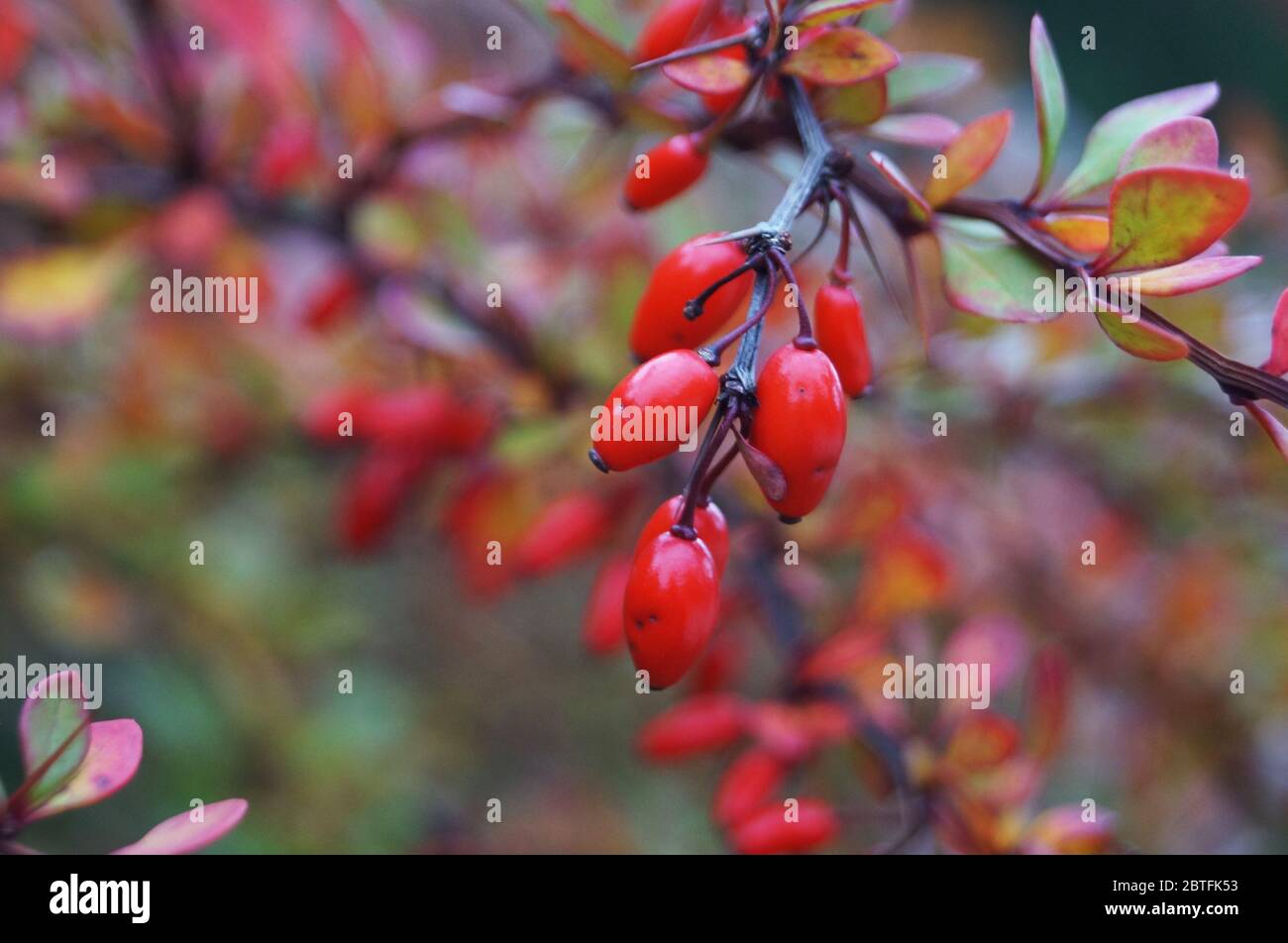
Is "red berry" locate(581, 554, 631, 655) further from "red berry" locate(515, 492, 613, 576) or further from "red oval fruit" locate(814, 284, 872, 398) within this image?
"red oval fruit" locate(814, 284, 872, 398)

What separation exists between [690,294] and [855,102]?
6.1 inches

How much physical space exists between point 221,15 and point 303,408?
15.0 inches

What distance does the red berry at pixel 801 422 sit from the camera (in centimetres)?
40

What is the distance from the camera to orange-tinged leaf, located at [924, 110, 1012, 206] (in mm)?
519

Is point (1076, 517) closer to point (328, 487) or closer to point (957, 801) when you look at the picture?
point (957, 801)

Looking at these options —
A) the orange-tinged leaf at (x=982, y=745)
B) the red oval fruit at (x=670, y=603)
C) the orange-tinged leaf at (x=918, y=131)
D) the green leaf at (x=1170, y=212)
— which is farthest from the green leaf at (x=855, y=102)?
the orange-tinged leaf at (x=982, y=745)

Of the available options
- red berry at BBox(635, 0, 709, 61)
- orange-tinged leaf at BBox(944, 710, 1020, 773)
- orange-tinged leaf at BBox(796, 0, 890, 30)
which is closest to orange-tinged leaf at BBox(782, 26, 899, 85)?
orange-tinged leaf at BBox(796, 0, 890, 30)

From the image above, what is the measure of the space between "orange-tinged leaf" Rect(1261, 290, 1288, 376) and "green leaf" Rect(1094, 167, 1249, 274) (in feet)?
0.15

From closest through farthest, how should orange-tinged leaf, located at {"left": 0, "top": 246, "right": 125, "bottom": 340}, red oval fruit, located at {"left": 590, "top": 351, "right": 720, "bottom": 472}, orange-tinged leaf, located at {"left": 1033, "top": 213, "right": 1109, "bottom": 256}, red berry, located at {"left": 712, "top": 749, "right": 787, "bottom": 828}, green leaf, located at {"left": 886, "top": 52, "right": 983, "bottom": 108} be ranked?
red oval fruit, located at {"left": 590, "top": 351, "right": 720, "bottom": 472} → orange-tinged leaf, located at {"left": 1033, "top": 213, "right": 1109, "bottom": 256} → green leaf, located at {"left": 886, "top": 52, "right": 983, "bottom": 108} → red berry, located at {"left": 712, "top": 749, "right": 787, "bottom": 828} → orange-tinged leaf, located at {"left": 0, "top": 246, "right": 125, "bottom": 340}

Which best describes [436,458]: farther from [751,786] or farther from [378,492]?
[751,786]

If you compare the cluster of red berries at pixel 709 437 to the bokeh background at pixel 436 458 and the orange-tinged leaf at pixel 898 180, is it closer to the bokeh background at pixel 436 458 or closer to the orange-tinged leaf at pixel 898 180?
the orange-tinged leaf at pixel 898 180

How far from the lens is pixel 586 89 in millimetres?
786

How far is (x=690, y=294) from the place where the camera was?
0.46 meters
